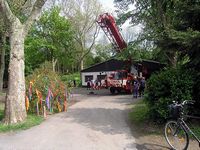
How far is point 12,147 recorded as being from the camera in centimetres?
857

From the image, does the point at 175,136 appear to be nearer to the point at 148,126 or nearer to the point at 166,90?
the point at 166,90

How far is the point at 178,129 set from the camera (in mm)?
7922

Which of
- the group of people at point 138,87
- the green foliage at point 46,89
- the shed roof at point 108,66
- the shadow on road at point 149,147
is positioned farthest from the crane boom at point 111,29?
the shadow on road at point 149,147

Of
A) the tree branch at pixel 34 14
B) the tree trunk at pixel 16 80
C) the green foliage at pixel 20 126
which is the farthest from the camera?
the tree branch at pixel 34 14

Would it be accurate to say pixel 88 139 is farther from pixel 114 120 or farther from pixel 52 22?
pixel 52 22

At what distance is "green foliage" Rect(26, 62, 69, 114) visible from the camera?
1551 centimetres

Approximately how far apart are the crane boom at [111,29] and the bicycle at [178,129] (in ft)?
69.5

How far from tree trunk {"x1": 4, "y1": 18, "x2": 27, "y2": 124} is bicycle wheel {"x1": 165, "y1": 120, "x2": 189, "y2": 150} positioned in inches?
256

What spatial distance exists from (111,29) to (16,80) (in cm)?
1806

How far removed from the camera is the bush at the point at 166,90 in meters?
9.59

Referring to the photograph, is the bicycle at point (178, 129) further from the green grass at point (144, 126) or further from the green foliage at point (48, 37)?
the green foliage at point (48, 37)

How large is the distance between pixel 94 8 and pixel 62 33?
50.5 feet

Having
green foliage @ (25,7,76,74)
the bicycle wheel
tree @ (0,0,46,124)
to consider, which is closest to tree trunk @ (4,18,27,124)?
tree @ (0,0,46,124)

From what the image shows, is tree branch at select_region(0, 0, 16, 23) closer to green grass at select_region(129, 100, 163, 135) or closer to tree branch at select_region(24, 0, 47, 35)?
tree branch at select_region(24, 0, 47, 35)
